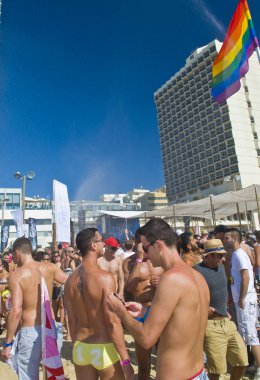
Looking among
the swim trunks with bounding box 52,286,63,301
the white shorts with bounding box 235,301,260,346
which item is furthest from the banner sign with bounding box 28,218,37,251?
the white shorts with bounding box 235,301,260,346

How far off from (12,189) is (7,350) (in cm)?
9759

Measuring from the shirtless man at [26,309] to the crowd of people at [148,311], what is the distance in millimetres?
10

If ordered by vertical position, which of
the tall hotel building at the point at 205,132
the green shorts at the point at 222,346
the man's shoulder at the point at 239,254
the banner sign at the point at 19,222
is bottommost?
the green shorts at the point at 222,346

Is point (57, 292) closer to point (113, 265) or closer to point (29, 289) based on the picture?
point (113, 265)

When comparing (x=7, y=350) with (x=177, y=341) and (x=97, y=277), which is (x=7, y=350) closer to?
(x=97, y=277)

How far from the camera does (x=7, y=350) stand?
3.49m

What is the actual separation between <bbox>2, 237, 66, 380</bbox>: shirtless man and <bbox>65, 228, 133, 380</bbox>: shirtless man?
840mm

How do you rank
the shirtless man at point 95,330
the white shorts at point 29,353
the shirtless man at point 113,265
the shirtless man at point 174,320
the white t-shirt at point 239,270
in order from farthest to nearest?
the shirtless man at point 113,265
the white t-shirt at point 239,270
the white shorts at point 29,353
the shirtless man at point 95,330
the shirtless man at point 174,320

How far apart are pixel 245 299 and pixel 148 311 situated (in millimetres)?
2738

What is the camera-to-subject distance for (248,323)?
14.0 feet

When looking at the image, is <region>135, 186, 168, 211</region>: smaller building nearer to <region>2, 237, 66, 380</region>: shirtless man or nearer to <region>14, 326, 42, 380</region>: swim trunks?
<region>2, 237, 66, 380</region>: shirtless man

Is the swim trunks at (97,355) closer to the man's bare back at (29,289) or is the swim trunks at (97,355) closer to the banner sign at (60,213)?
the man's bare back at (29,289)

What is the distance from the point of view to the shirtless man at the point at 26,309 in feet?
11.3

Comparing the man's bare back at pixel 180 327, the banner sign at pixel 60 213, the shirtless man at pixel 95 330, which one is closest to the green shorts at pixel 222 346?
the shirtless man at pixel 95 330
